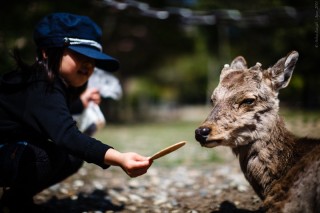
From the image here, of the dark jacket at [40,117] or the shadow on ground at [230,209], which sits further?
the shadow on ground at [230,209]

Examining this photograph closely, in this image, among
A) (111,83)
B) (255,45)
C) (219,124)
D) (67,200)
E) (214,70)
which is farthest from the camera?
(214,70)

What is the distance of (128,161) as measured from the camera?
2.38 metres

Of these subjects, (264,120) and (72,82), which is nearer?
(264,120)

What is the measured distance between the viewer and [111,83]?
14.2 ft

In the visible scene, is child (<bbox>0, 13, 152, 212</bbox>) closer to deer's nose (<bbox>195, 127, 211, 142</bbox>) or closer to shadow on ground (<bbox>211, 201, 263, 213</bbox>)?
deer's nose (<bbox>195, 127, 211, 142</bbox>)

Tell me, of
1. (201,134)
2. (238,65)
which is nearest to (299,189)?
(201,134)

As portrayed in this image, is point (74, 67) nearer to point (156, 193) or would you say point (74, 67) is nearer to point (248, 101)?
point (248, 101)

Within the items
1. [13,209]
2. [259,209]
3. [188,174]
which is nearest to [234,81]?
[259,209]

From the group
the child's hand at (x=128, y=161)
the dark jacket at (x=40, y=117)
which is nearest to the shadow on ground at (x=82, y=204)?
the dark jacket at (x=40, y=117)

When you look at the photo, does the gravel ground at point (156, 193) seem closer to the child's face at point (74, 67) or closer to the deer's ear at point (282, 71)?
the deer's ear at point (282, 71)

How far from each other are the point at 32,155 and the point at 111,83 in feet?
5.35

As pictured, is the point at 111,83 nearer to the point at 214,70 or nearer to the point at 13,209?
the point at 13,209

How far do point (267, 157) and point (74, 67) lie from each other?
150 centimetres

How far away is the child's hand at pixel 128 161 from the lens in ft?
7.79
